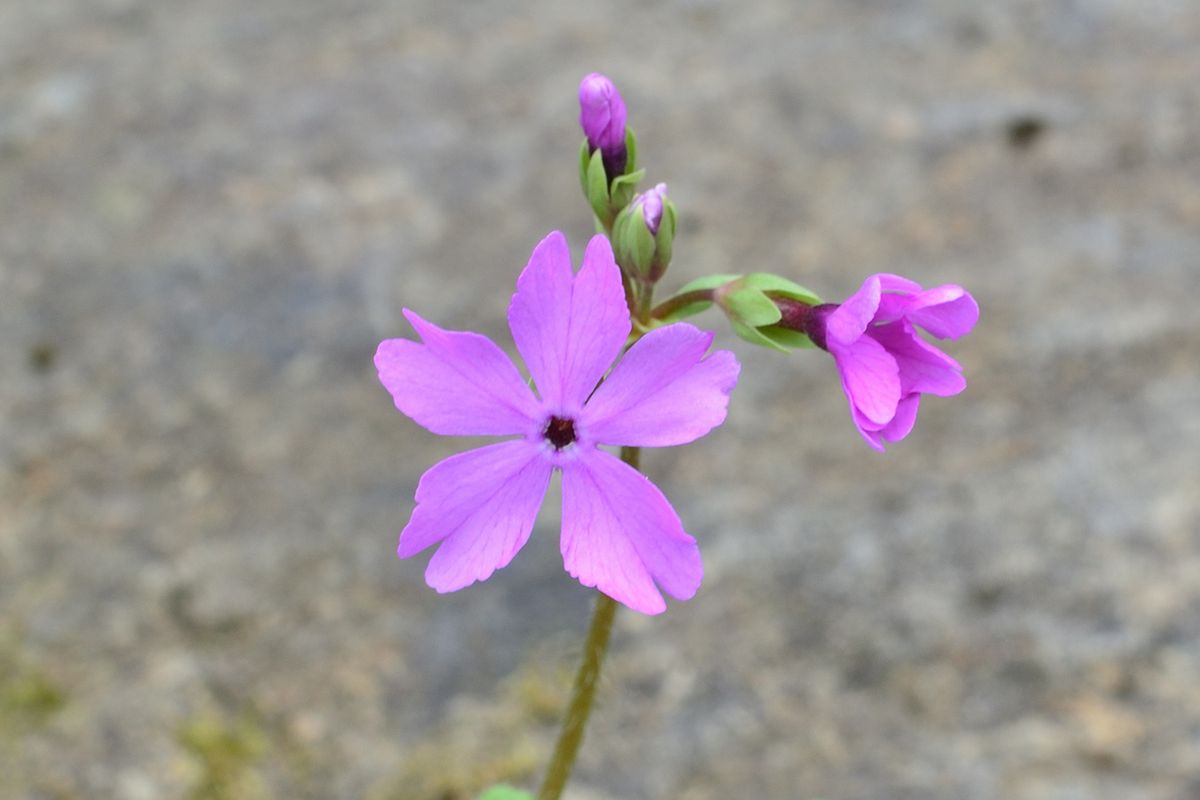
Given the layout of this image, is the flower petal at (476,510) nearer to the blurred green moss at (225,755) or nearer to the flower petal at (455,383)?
the flower petal at (455,383)

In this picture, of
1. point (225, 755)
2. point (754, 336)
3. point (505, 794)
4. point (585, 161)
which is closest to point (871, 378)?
point (754, 336)

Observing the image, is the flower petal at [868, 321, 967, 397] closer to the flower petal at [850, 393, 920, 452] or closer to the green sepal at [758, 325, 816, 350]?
the flower petal at [850, 393, 920, 452]

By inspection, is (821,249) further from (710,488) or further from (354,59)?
(354,59)

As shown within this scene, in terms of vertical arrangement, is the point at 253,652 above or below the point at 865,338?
above

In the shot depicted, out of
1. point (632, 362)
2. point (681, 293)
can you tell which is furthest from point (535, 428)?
point (681, 293)

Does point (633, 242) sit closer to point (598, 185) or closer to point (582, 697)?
point (598, 185)

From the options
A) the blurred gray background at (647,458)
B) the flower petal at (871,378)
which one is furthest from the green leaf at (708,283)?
the blurred gray background at (647,458)

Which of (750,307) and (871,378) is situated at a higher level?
(750,307)
